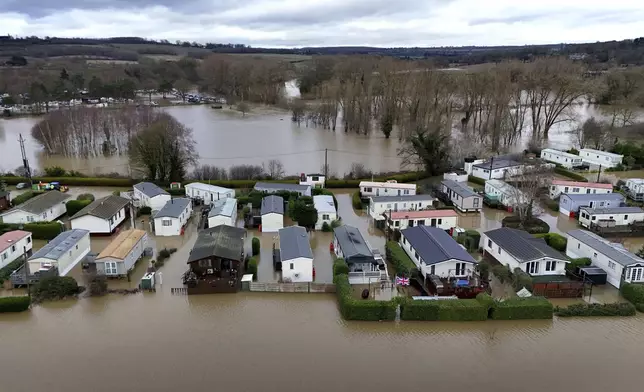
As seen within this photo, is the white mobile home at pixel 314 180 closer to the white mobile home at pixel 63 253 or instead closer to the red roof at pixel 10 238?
the white mobile home at pixel 63 253

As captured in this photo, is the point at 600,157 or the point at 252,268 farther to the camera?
the point at 600,157

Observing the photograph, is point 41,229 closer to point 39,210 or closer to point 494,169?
point 39,210

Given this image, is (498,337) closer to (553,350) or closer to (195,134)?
Answer: (553,350)

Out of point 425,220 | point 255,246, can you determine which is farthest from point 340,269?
point 425,220

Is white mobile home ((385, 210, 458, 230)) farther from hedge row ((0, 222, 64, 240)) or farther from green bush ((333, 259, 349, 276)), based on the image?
hedge row ((0, 222, 64, 240))

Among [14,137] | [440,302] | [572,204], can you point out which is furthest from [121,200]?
[14,137]

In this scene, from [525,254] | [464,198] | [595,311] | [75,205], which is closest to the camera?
[595,311]
